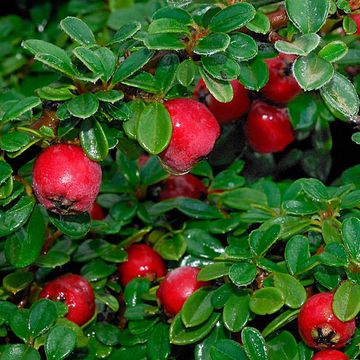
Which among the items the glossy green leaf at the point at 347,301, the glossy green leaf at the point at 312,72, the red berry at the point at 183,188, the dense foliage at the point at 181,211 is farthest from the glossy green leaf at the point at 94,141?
the red berry at the point at 183,188

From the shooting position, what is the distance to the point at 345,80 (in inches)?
53.9

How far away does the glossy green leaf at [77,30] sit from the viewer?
1.35m

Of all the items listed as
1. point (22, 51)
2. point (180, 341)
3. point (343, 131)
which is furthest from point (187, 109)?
point (22, 51)

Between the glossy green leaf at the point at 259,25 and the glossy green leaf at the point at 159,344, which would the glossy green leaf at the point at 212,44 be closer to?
the glossy green leaf at the point at 259,25

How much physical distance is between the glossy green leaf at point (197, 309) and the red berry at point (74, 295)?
218mm

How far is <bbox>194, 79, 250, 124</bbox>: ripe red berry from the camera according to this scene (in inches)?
68.1

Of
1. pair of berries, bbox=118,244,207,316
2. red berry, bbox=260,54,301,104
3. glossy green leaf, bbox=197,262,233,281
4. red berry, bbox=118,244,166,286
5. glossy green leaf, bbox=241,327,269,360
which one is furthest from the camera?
red berry, bbox=260,54,301,104

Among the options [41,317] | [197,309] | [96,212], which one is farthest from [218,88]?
[96,212]

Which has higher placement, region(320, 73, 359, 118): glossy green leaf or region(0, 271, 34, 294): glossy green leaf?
region(320, 73, 359, 118): glossy green leaf

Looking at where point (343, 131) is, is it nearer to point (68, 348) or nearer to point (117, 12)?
point (117, 12)

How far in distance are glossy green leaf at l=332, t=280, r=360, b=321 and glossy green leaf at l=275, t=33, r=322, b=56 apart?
0.36m

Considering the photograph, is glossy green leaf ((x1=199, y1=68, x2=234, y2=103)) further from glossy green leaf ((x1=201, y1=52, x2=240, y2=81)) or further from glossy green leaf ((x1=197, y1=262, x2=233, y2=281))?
glossy green leaf ((x1=197, y1=262, x2=233, y2=281))

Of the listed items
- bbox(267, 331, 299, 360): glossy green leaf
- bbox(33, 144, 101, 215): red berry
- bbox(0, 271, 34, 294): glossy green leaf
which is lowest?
bbox(0, 271, 34, 294): glossy green leaf

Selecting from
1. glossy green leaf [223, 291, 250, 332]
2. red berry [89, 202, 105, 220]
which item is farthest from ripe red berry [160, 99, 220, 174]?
red berry [89, 202, 105, 220]
